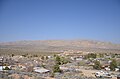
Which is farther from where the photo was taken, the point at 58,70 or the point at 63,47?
the point at 63,47

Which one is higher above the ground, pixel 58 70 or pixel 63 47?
pixel 58 70

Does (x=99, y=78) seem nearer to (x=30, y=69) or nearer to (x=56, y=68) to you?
(x=56, y=68)

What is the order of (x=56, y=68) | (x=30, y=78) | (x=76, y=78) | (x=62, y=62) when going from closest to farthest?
(x=30, y=78), (x=76, y=78), (x=56, y=68), (x=62, y=62)

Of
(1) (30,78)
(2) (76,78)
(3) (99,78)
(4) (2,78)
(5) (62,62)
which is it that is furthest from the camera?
(5) (62,62)

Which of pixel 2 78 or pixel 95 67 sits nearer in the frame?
pixel 2 78

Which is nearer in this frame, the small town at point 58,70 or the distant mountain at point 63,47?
the small town at point 58,70

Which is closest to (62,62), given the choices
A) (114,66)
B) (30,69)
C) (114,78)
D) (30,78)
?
(114,66)

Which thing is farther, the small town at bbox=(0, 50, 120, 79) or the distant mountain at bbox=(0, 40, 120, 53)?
the distant mountain at bbox=(0, 40, 120, 53)

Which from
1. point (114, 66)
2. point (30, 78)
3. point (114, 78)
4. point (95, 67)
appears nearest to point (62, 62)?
point (95, 67)

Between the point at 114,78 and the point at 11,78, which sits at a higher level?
the point at 11,78
